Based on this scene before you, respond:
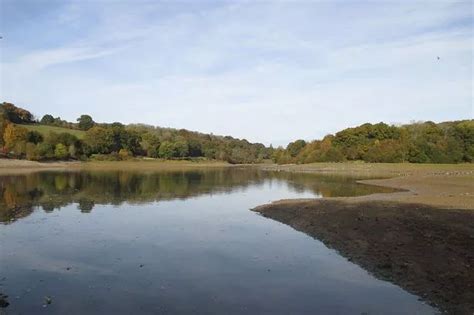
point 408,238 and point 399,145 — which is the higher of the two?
point 399,145

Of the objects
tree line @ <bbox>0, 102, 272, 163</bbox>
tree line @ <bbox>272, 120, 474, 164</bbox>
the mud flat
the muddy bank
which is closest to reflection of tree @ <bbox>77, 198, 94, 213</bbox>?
the mud flat

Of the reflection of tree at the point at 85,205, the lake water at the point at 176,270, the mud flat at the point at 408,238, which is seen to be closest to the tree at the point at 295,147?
the reflection of tree at the point at 85,205

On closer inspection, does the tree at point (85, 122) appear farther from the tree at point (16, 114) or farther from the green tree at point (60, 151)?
the green tree at point (60, 151)

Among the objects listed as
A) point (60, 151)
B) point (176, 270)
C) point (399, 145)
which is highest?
point (399, 145)

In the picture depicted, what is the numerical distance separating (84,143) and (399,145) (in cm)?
9928

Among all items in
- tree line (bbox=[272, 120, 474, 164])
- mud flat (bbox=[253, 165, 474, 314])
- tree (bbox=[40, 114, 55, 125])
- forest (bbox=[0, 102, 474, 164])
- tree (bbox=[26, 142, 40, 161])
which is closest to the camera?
mud flat (bbox=[253, 165, 474, 314])

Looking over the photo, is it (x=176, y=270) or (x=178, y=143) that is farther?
(x=178, y=143)

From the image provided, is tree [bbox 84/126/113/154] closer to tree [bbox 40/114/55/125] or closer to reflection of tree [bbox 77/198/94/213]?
tree [bbox 40/114/55/125]

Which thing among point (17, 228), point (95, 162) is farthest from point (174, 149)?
point (17, 228)

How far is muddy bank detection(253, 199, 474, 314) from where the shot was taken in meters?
13.7

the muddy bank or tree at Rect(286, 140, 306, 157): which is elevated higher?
tree at Rect(286, 140, 306, 157)

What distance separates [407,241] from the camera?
19062 millimetres

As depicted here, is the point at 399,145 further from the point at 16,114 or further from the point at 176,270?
the point at 16,114

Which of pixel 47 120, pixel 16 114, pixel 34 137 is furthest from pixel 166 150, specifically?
pixel 16 114
